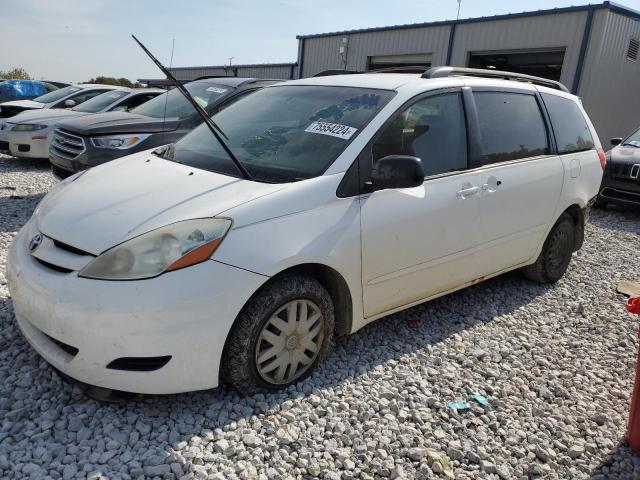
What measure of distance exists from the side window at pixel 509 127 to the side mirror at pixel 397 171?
1.06 m

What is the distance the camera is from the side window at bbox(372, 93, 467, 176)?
3.24 meters

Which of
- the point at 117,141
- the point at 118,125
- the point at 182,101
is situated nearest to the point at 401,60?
the point at 182,101

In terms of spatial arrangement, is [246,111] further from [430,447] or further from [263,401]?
[430,447]

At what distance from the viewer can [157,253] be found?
244 cm

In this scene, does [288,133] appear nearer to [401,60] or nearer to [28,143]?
[28,143]

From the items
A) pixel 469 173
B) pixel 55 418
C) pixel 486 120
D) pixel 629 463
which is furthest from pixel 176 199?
pixel 629 463

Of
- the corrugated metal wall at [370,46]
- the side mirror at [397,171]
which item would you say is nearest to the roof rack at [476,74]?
the side mirror at [397,171]

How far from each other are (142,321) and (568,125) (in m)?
4.10

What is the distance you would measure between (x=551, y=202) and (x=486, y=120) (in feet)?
3.52

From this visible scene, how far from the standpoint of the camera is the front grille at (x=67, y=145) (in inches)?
248

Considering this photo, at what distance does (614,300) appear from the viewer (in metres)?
4.85

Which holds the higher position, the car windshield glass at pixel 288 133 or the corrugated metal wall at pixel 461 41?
the corrugated metal wall at pixel 461 41

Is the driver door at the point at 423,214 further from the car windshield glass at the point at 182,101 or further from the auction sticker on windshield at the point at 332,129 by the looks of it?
the car windshield glass at the point at 182,101

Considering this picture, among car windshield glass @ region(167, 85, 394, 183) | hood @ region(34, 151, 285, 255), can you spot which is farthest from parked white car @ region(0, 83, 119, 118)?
hood @ region(34, 151, 285, 255)
